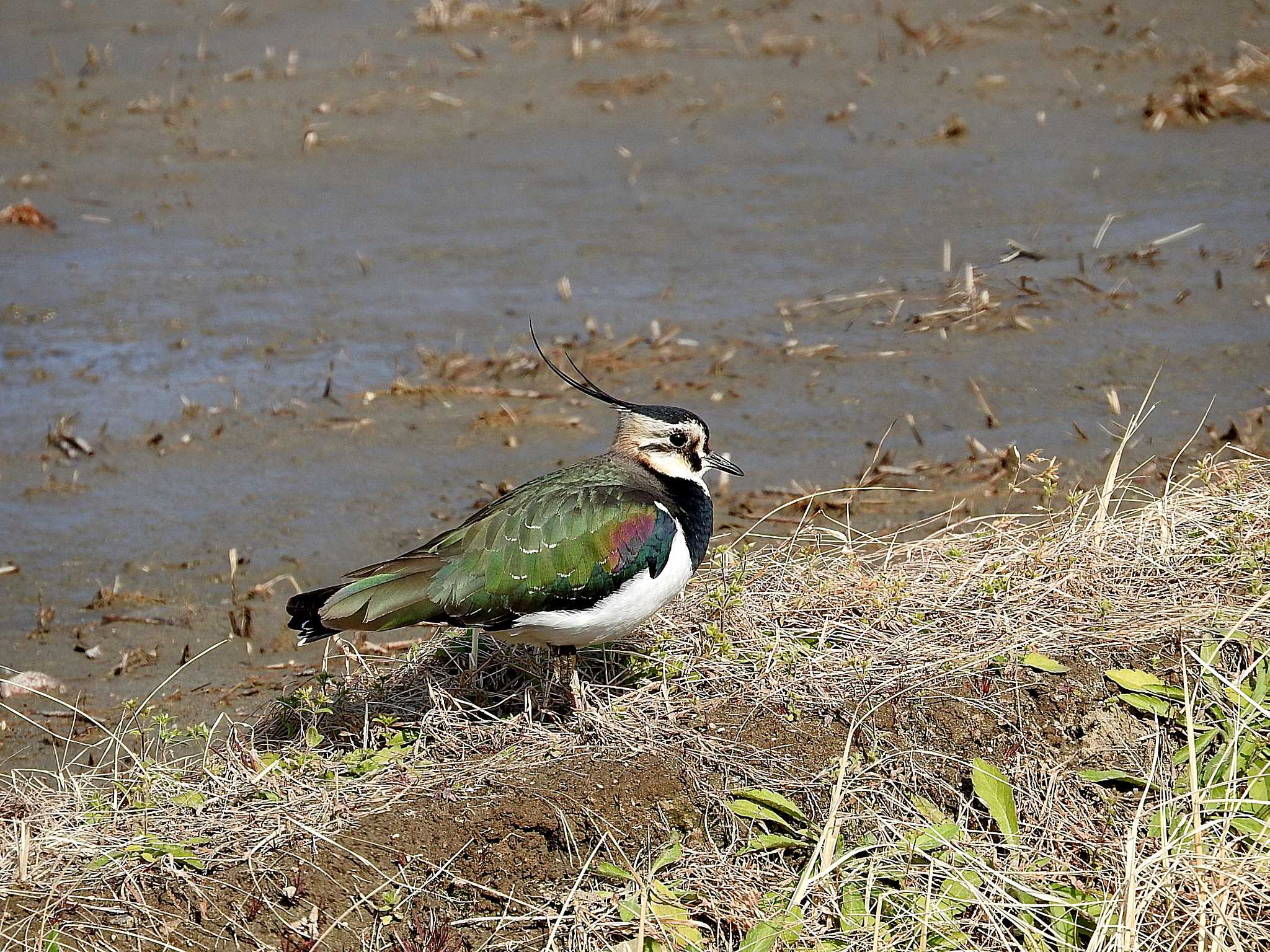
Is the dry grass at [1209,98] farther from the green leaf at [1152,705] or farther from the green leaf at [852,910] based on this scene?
the green leaf at [852,910]

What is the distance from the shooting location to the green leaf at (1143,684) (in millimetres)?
4496

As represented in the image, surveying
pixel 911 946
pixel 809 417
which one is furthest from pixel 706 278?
pixel 911 946

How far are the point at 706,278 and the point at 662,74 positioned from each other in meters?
3.62

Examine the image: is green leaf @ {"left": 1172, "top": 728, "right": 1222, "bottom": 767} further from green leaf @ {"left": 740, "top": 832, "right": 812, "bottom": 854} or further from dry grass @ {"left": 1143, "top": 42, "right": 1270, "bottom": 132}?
dry grass @ {"left": 1143, "top": 42, "right": 1270, "bottom": 132}

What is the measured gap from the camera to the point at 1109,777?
172 inches

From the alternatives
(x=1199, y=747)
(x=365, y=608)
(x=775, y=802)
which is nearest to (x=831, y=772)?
(x=775, y=802)

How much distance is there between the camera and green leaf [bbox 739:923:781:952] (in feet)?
12.3

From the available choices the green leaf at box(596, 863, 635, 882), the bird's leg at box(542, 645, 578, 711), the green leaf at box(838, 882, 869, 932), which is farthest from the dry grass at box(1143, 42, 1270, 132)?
the green leaf at box(596, 863, 635, 882)

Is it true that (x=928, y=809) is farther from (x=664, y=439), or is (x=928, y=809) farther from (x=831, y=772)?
(x=664, y=439)

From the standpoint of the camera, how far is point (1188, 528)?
17.3ft

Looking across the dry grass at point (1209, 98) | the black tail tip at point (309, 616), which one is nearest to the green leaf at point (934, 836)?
the black tail tip at point (309, 616)

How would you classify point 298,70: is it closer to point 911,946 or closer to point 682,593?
point 682,593

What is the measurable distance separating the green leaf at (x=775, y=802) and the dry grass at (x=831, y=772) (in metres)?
0.04

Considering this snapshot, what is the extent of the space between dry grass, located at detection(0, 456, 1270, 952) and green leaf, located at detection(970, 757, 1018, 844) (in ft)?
0.04
